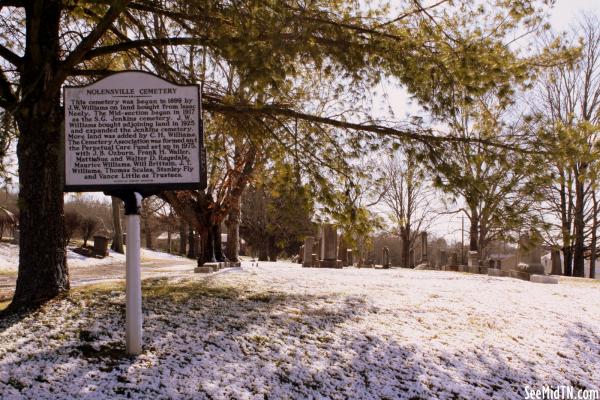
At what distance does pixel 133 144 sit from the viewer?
15.2ft

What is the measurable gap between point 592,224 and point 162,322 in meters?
27.3

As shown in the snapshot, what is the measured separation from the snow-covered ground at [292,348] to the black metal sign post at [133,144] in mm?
617

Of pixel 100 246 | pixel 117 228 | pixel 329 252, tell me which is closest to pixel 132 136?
pixel 329 252

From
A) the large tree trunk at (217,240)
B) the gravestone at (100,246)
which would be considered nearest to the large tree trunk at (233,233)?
the large tree trunk at (217,240)

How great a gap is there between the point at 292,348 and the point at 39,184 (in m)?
3.96

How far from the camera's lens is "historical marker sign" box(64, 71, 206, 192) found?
4.59 m

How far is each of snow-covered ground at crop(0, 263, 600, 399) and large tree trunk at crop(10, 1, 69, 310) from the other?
0.41 meters

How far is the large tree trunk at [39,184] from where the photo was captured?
614 cm

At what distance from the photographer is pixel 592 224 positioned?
26297 millimetres

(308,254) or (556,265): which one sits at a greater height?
(308,254)

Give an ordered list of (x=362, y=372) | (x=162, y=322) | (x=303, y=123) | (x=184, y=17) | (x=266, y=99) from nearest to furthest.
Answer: (x=362, y=372) < (x=162, y=322) < (x=184, y=17) < (x=266, y=99) < (x=303, y=123)

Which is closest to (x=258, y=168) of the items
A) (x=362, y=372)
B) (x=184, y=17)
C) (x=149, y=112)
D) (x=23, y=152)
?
(x=184, y=17)

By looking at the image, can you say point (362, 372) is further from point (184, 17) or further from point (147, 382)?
point (184, 17)

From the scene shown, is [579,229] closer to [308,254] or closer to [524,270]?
[524,270]
